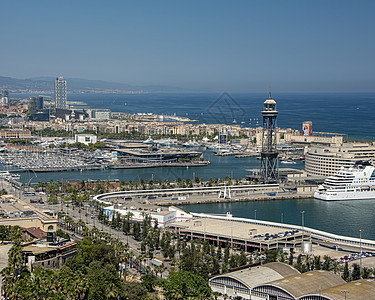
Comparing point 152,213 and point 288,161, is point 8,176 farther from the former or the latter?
point 288,161

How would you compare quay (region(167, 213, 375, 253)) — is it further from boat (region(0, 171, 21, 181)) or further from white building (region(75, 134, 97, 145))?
white building (region(75, 134, 97, 145))

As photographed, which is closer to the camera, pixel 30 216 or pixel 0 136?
pixel 30 216

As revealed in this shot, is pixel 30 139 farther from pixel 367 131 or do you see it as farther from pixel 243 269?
pixel 243 269

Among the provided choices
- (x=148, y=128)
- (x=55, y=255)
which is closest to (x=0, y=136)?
(x=148, y=128)

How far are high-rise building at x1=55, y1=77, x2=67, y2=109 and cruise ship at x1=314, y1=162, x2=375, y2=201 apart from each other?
71.7 meters

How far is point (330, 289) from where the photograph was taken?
13.8 metres

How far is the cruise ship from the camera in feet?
101

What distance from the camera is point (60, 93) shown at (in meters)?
97.8

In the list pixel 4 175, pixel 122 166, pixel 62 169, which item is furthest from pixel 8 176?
pixel 122 166

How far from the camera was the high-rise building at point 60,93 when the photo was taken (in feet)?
319

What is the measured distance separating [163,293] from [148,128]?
174 feet

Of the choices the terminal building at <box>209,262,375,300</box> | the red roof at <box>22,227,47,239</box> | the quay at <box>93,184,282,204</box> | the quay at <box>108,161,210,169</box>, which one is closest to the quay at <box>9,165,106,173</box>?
the quay at <box>108,161,210,169</box>

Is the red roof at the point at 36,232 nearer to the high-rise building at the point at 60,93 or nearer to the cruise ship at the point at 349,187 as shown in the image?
the cruise ship at the point at 349,187

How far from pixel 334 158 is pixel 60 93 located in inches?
2712
